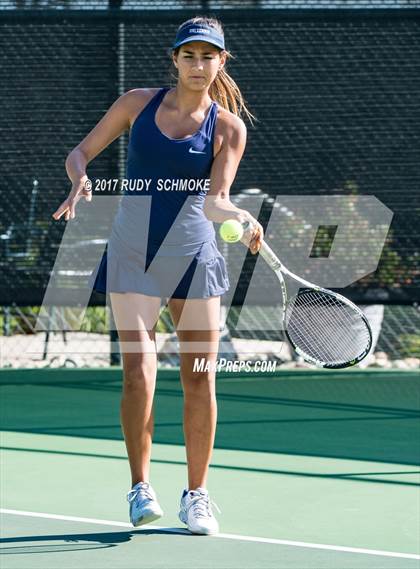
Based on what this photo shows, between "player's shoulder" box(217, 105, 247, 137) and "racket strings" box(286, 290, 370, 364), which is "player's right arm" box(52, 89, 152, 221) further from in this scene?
"racket strings" box(286, 290, 370, 364)

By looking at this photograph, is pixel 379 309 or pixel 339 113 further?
pixel 379 309

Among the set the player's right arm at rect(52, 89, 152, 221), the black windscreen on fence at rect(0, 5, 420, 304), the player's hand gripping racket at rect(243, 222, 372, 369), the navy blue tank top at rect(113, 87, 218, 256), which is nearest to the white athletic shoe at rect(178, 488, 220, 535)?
the player's hand gripping racket at rect(243, 222, 372, 369)

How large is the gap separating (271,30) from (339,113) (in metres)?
0.78

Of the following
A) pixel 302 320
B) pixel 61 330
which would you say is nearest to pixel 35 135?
pixel 61 330

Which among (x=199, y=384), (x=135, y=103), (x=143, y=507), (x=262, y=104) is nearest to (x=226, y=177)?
(x=135, y=103)

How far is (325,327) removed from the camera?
4773 mm

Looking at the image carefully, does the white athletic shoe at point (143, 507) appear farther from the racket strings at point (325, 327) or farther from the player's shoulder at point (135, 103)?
the player's shoulder at point (135, 103)

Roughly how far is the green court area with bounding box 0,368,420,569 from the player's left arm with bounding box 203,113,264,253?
1075 mm

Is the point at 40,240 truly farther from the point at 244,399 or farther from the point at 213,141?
the point at 213,141

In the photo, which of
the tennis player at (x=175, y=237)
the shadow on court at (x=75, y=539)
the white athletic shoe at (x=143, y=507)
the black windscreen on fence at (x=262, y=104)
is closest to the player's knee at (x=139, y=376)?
the tennis player at (x=175, y=237)

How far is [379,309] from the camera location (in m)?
9.62

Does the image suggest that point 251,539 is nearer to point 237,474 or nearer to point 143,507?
point 143,507

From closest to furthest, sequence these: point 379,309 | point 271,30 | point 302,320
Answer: point 302,320 → point 271,30 → point 379,309

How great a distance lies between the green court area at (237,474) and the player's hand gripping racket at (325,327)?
2.11ft
